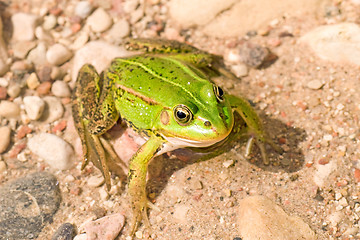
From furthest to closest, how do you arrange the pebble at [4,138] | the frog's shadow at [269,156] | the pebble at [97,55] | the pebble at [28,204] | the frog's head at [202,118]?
1. the pebble at [97,55]
2. the pebble at [4,138]
3. the frog's shadow at [269,156]
4. the pebble at [28,204]
5. the frog's head at [202,118]

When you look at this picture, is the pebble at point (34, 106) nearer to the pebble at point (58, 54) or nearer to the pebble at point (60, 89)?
the pebble at point (60, 89)

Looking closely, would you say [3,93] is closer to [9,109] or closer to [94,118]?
[9,109]

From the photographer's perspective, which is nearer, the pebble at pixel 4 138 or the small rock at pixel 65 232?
the small rock at pixel 65 232

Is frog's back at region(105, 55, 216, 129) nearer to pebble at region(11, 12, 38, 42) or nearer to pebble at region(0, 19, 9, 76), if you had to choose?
pebble at region(0, 19, 9, 76)

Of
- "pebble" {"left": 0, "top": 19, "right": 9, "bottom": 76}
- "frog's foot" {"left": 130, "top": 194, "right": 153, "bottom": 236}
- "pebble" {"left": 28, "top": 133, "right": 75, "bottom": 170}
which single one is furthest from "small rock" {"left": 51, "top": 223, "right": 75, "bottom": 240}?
"pebble" {"left": 0, "top": 19, "right": 9, "bottom": 76}

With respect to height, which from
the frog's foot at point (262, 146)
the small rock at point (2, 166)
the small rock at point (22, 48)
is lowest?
the frog's foot at point (262, 146)

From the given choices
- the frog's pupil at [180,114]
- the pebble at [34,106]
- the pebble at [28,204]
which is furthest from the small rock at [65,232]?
the frog's pupil at [180,114]

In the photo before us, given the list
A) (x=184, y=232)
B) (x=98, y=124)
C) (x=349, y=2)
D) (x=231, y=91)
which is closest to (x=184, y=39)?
(x=231, y=91)
